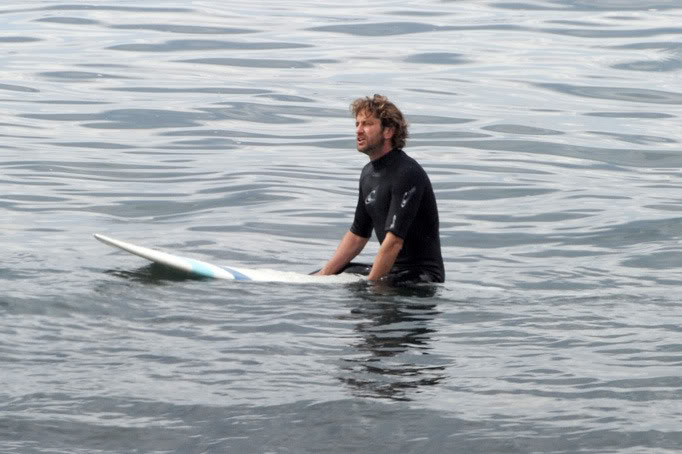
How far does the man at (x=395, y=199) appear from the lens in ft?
34.6

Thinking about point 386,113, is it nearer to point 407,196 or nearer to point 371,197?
point 407,196

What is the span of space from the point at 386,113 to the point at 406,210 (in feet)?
2.53

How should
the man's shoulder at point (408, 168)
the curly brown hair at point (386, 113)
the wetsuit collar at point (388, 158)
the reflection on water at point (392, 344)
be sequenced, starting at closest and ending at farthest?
1. the reflection on water at point (392, 344)
2. the curly brown hair at point (386, 113)
3. the man's shoulder at point (408, 168)
4. the wetsuit collar at point (388, 158)

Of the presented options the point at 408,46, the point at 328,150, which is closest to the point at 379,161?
the point at 328,150

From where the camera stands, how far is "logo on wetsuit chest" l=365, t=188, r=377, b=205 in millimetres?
10859

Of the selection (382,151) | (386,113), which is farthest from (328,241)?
(386,113)

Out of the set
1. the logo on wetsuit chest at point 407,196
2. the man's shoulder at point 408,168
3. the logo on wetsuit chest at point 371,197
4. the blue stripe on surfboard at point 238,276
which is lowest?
the blue stripe on surfboard at point 238,276

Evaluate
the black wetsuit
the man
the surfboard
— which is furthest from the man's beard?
the surfboard

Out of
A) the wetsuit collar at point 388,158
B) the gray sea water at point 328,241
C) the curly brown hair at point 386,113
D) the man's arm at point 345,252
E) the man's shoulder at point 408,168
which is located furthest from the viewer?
the man's arm at point 345,252

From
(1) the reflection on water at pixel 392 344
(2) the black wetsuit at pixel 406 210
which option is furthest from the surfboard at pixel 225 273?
(2) the black wetsuit at pixel 406 210

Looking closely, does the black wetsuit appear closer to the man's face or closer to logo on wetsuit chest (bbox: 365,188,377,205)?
logo on wetsuit chest (bbox: 365,188,377,205)

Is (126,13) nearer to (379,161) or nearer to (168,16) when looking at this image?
(168,16)

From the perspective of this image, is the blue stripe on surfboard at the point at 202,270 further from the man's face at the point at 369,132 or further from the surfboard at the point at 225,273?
the man's face at the point at 369,132

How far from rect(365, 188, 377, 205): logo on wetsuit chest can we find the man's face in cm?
39
